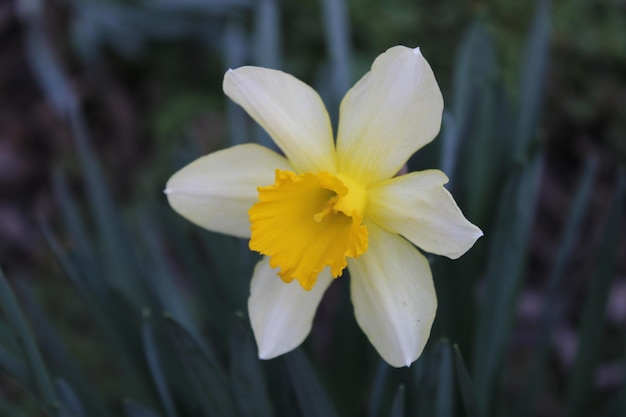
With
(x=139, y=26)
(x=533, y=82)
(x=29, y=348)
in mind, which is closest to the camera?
(x=29, y=348)

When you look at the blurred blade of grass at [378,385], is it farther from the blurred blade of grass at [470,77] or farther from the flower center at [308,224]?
the blurred blade of grass at [470,77]

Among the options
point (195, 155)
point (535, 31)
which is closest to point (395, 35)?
point (535, 31)

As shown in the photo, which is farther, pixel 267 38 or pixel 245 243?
pixel 267 38

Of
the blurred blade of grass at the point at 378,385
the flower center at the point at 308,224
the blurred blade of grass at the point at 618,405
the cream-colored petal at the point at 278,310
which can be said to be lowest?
the blurred blade of grass at the point at 618,405

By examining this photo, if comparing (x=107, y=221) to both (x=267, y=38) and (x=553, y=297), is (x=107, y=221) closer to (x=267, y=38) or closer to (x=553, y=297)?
(x=267, y=38)

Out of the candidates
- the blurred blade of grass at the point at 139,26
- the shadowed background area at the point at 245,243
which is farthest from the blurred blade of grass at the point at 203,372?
the blurred blade of grass at the point at 139,26

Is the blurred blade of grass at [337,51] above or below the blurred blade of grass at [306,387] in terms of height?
above

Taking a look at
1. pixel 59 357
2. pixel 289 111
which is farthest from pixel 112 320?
pixel 289 111
